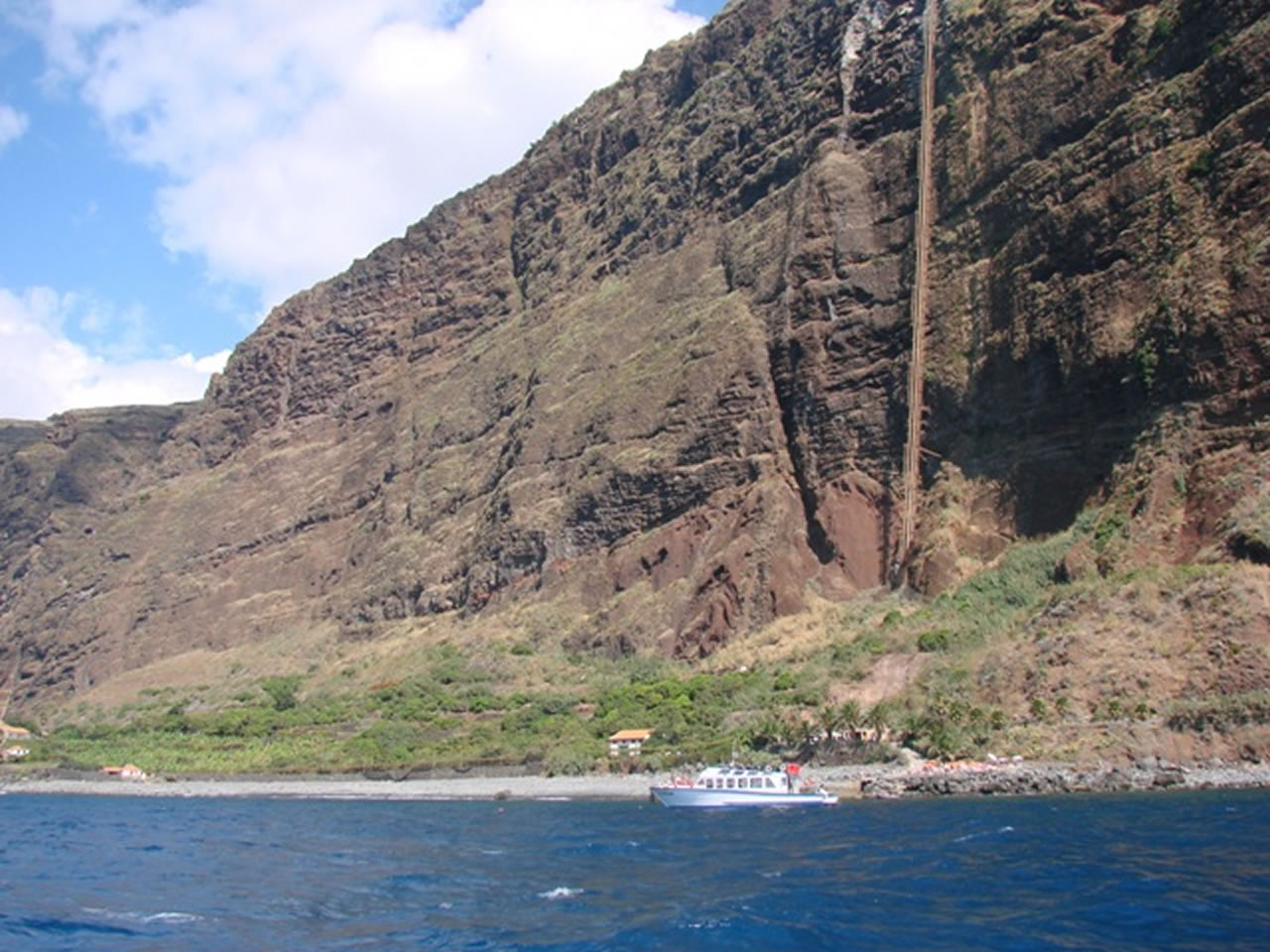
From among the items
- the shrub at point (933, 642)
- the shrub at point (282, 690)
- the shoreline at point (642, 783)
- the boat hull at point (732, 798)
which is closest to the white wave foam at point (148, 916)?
the boat hull at point (732, 798)

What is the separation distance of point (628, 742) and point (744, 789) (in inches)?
520

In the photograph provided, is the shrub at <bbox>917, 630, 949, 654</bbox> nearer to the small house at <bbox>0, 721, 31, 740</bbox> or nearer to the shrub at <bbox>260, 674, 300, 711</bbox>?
the shrub at <bbox>260, 674, 300, 711</bbox>

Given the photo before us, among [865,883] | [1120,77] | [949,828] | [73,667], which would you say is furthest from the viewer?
[73,667]

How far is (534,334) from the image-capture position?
93375mm

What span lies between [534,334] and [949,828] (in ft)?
223

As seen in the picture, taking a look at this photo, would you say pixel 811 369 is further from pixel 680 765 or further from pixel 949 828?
pixel 949 828

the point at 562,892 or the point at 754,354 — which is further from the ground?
the point at 754,354

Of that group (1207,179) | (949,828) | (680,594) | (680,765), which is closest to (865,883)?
(949,828)

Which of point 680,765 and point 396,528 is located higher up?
point 396,528

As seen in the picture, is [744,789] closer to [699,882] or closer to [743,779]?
[743,779]

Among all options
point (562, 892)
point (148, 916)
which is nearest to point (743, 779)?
point (562, 892)

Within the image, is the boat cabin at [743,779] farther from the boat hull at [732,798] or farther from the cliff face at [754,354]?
the cliff face at [754,354]

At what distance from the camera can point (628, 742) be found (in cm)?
5375

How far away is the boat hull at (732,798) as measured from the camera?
39438 millimetres
